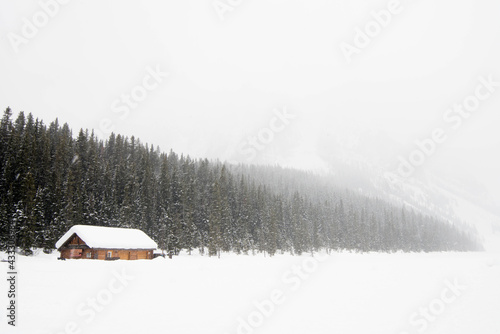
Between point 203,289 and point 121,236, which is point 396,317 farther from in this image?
point 121,236

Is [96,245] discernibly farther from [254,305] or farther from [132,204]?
[254,305]

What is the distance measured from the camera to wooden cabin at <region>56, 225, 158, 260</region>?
42.0m

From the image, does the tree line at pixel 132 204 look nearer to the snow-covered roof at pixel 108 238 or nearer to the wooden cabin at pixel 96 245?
the wooden cabin at pixel 96 245

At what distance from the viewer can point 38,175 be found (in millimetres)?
56750

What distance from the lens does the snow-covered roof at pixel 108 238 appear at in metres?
41.8

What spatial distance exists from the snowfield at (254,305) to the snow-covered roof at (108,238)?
66.9 feet

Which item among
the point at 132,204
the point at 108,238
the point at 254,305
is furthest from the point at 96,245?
the point at 254,305

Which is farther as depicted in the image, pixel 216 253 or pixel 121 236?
pixel 216 253

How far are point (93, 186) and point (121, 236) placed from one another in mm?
26466

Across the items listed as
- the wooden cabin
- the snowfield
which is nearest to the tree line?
the wooden cabin

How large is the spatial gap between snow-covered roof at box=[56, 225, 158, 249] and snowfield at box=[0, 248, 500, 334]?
20.4 metres

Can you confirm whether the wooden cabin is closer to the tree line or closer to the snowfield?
the tree line

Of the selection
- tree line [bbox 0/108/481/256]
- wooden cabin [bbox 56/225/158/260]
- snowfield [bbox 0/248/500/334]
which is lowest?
snowfield [bbox 0/248/500/334]

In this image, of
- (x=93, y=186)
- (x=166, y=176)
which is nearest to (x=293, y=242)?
(x=166, y=176)
